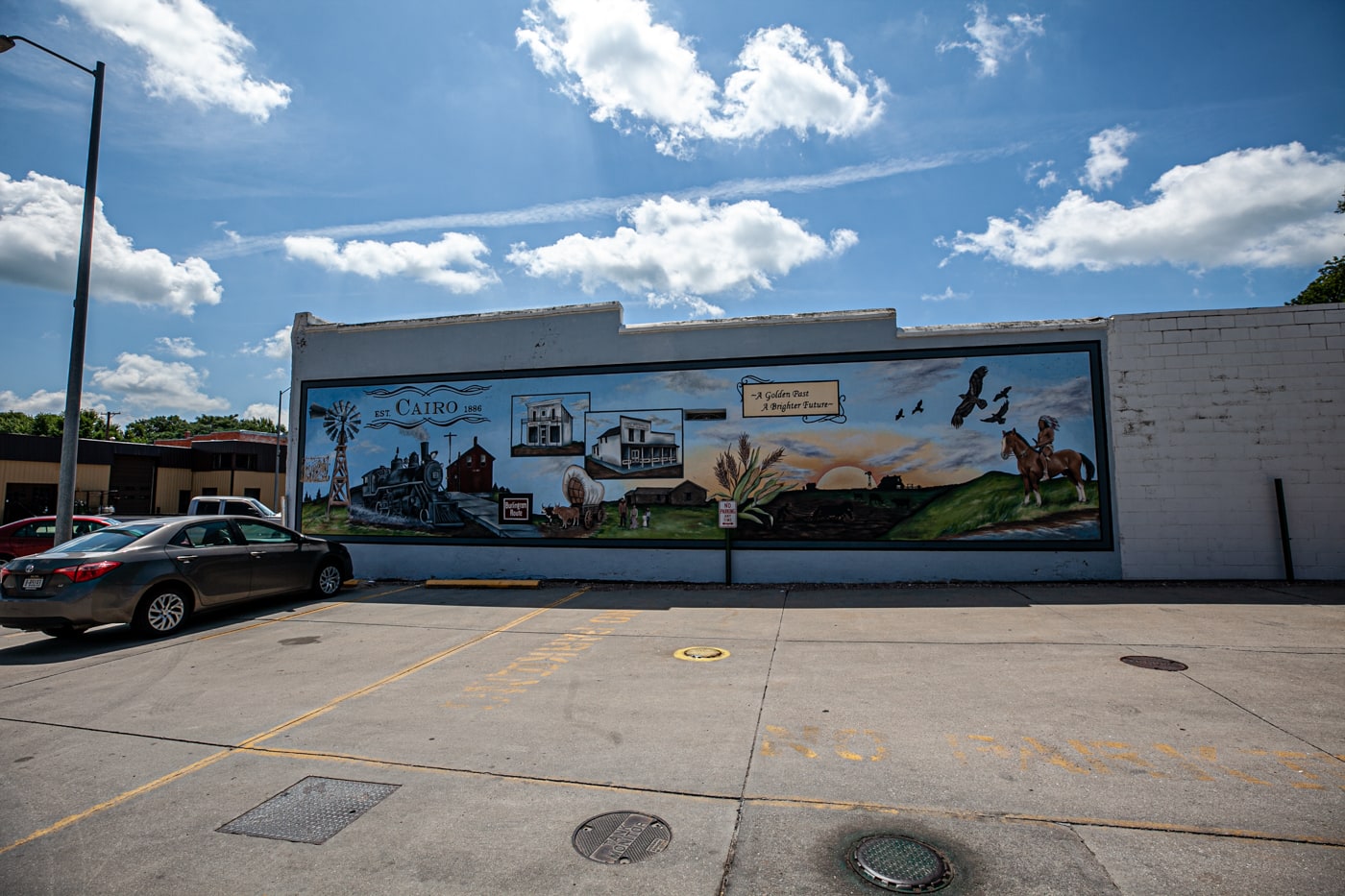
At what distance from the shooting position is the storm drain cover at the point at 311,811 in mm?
3918

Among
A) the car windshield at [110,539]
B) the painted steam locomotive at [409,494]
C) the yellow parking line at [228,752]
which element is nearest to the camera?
the yellow parking line at [228,752]

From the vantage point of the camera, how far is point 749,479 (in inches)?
531

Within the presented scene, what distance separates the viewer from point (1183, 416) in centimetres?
1241

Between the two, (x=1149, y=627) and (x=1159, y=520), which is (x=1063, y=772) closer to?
(x=1149, y=627)

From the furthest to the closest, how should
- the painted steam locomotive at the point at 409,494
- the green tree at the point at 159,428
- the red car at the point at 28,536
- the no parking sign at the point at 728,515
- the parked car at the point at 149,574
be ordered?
the green tree at the point at 159,428 → the painted steam locomotive at the point at 409,494 → the red car at the point at 28,536 → the no parking sign at the point at 728,515 → the parked car at the point at 149,574

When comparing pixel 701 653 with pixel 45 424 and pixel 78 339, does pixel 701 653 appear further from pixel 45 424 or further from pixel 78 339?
pixel 45 424

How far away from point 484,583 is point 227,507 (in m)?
10.1

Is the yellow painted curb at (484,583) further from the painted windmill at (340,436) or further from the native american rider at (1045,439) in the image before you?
the native american rider at (1045,439)

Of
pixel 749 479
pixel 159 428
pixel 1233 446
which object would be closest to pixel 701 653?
pixel 749 479

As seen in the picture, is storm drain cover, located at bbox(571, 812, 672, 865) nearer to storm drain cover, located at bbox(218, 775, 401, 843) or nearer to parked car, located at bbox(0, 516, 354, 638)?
storm drain cover, located at bbox(218, 775, 401, 843)

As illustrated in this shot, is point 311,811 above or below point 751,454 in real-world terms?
below

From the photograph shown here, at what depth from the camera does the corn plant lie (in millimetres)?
13375

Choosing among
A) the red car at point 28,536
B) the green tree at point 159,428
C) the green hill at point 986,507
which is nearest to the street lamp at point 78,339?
the red car at point 28,536

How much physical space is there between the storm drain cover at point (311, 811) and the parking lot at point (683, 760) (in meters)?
0.02
